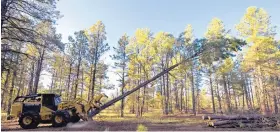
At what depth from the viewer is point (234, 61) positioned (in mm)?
27156

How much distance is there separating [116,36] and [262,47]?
1540 centimetres

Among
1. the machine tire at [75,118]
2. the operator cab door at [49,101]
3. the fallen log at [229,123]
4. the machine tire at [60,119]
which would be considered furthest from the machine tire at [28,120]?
the fallen log at [229,123]

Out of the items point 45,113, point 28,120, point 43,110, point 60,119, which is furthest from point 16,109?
point 60,119

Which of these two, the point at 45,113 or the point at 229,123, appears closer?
the point at 45,113

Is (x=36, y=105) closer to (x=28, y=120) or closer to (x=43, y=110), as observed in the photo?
(x=43, y=110)

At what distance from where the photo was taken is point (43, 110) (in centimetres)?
955

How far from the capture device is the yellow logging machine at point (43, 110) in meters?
9.33

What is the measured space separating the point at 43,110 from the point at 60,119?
0.96 m

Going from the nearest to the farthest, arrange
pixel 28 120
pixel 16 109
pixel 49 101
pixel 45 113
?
pixel 28 120 < pixel 45 113 < pixel 16 109 < pixel 49 101

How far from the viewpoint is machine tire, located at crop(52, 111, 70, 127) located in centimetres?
934

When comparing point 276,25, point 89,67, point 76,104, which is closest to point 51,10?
point 76,104

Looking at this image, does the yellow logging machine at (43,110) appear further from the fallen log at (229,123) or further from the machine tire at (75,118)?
the fallen log at (229,123)

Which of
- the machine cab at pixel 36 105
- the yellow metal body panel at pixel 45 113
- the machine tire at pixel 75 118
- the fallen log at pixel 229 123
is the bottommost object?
the fallen log at pixel 229 123

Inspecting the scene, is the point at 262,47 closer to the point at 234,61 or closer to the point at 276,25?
the point at 276,25
